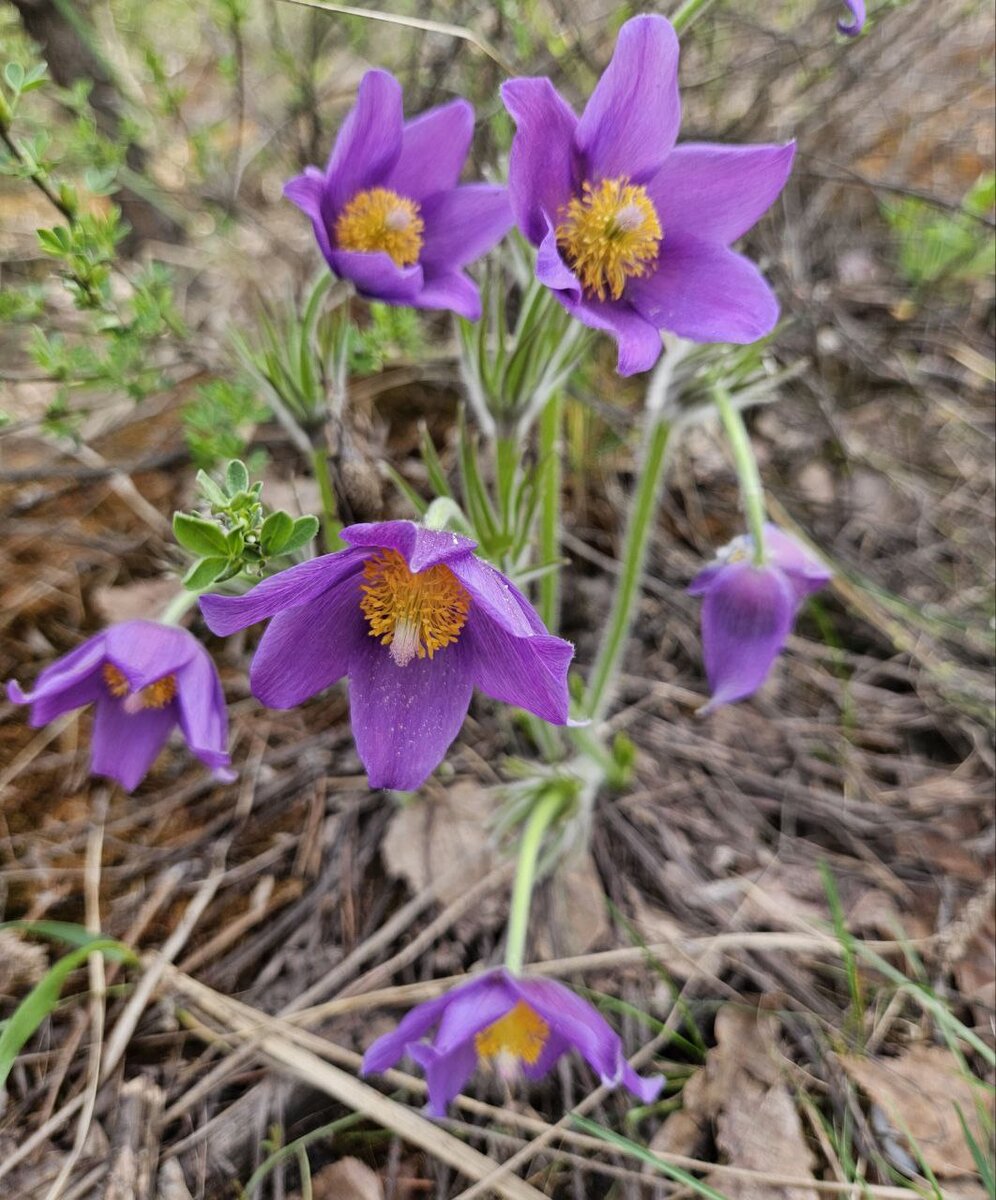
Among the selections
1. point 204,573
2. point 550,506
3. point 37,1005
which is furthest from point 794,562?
point 37,1005

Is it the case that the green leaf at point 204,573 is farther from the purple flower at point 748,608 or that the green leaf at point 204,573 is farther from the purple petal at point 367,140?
the purple flower at point 748,608

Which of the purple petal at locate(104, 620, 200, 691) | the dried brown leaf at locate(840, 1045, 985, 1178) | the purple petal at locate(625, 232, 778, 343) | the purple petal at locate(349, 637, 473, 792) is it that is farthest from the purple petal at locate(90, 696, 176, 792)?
the dried brown leaf at locate(840, 1045, 985, 1178)

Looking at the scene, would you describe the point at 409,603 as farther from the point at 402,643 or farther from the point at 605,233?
the point at 605,233

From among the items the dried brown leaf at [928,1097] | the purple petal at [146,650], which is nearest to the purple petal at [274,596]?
the purple petal at [146,650]

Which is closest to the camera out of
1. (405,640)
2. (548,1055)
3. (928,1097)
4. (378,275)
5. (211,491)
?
(211,491)

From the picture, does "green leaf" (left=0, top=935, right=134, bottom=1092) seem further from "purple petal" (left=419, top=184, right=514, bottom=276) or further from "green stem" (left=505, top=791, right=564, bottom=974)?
"purple petal" (left=419, top=184, right=514, bottom=276)

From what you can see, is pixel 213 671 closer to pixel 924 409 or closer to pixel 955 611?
pixel 955 611

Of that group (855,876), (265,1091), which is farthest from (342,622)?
(855,876)
